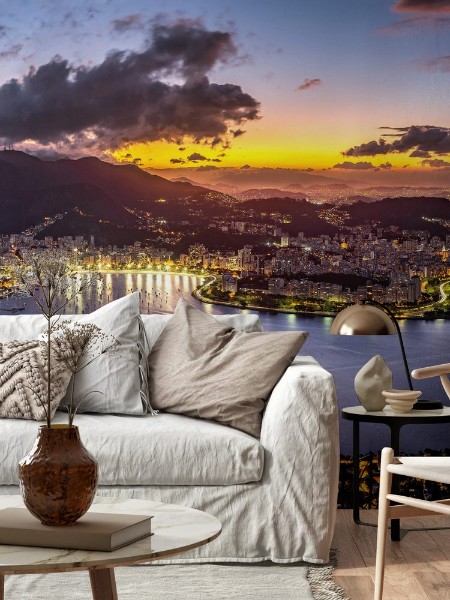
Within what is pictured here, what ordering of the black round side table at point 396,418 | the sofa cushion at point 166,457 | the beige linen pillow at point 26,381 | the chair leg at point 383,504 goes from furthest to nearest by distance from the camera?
the black round side table at point 396,418 < the beige linen pillow at point 26,381 < the sofa cushion at point 166,457 < the chair leg at point 383,504

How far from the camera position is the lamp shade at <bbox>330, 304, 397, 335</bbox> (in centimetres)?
399

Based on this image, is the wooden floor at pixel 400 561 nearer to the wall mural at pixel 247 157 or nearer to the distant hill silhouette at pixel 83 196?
the wall mural at pixel 247 157

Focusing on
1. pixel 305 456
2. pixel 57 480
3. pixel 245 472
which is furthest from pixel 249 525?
pixel 57 480

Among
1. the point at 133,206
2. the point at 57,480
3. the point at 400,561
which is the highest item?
the point at 133,206

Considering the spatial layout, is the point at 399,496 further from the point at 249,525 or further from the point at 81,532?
the point at 81,532

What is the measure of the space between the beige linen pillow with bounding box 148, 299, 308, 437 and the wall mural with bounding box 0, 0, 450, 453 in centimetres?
122

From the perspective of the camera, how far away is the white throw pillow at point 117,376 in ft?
12.2

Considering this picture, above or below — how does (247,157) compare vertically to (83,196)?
above

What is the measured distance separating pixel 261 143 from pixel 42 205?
1.31 metres

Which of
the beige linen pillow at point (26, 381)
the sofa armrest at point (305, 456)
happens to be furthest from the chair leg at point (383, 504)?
the beige linen pillow at point (26, 381)

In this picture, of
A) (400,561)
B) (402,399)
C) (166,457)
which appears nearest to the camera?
(166,457)

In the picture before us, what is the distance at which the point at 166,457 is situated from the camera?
329 centimetres

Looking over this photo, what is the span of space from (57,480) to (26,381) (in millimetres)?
1538

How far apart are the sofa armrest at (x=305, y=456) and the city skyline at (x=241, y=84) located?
7.33 feet
